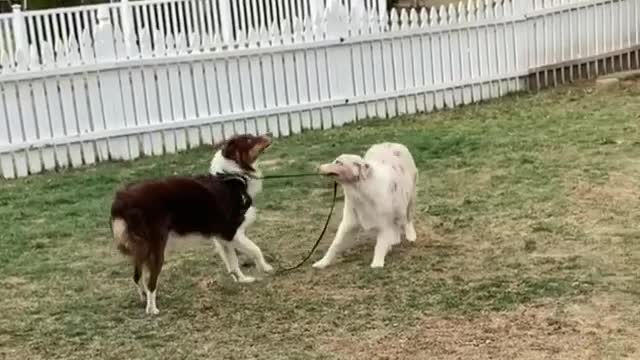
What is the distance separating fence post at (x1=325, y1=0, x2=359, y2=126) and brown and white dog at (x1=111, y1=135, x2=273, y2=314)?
19.1 ft

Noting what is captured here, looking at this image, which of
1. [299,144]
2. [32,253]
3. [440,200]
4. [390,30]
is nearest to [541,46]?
[390,30]

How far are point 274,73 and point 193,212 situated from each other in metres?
6.02

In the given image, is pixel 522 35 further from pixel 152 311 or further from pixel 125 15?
pixel 152 311

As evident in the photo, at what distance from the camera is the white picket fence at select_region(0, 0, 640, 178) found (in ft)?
34.0

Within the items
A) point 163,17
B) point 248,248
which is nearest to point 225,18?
point 163,17

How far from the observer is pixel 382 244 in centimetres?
625

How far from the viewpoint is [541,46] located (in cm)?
1345

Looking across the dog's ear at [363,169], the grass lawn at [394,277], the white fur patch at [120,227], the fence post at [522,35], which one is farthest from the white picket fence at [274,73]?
the white fur patch at [120,227]

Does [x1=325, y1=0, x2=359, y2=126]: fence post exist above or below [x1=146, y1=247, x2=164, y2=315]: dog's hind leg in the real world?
above

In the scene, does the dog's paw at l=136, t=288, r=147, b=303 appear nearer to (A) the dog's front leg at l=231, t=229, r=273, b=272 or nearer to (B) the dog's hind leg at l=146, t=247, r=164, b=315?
(B) the dog's hind leg at l=146, t=247, r=164, b=315

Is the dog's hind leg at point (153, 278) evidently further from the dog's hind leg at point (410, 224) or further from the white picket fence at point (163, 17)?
the white picket fence at point (163, 17)

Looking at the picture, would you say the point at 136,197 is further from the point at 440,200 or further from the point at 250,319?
the point at 440,200

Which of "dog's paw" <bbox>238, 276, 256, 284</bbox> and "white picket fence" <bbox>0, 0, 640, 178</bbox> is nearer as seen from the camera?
"dog's paw" <bbox>238, 276, 256, 284</bbox>

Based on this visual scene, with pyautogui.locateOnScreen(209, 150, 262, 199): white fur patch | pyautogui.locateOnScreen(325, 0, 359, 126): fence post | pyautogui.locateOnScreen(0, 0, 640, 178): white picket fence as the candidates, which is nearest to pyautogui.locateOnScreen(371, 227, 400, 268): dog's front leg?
pyautogui.locateOnScreen(209, 150, 262, 199): white fur patch
